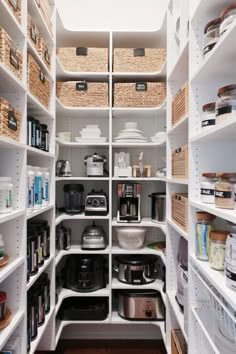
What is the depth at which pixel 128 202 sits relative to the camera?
2.33 meters

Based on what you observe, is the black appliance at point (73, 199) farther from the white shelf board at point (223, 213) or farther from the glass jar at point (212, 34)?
the glass jar at point (212, 34)

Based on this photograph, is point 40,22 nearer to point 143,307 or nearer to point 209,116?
point 209,116

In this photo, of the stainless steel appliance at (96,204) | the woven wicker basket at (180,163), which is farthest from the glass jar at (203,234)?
the stainless steel appliance at (96,204)

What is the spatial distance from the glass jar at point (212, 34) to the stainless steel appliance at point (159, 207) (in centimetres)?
133

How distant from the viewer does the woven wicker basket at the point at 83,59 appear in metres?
2.28

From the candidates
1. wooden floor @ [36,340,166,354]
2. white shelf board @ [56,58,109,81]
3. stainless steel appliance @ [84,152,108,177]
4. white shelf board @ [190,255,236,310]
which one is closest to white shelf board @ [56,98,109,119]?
white shelf board @ [56,58,109,81]

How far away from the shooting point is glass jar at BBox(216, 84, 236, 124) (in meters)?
0.95

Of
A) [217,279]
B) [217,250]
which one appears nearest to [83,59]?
[217,250]

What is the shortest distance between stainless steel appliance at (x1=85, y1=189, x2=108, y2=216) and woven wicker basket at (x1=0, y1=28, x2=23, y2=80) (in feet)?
3.92

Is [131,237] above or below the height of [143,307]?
above

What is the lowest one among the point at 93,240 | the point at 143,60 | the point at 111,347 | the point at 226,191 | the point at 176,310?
the point at 111,347

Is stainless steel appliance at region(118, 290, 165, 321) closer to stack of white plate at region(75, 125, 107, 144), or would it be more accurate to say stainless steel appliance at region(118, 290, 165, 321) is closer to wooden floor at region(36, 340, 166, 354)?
wooden floor at region(36, 340, 166, 354)

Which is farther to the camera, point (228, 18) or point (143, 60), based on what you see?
point (143, 60)

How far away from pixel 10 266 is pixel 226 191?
96cm
